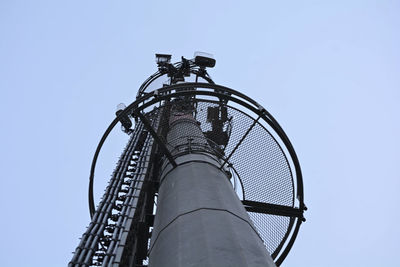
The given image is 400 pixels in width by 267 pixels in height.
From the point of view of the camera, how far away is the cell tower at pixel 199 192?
4.91 meters

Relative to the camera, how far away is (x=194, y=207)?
557cm

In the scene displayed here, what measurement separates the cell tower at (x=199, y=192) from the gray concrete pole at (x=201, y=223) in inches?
0.6

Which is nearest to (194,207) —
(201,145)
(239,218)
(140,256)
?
(239,218)

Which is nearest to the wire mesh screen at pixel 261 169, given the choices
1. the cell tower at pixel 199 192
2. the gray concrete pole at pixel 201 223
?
the cell tower at pixel 199 192

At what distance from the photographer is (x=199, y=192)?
6012 mm

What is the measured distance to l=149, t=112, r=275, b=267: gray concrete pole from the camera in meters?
4.42

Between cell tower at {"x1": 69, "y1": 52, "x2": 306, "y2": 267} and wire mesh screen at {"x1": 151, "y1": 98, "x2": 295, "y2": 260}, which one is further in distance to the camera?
wire mesh screen at {"x1": 151, "y1": 98, "x2": 295, "y2": 260}

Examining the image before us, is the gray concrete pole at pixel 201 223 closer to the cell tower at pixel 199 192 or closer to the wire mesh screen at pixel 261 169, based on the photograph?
the cell tower at pixel 199 192

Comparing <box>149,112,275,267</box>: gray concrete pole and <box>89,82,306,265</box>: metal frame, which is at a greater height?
Result: <box>89,82,306,265</box>: metal frame

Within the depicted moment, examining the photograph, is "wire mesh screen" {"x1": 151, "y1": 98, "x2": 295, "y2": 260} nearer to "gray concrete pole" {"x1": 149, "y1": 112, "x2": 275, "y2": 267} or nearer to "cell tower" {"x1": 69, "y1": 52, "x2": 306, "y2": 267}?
"cell tower" {"x1": 69, "y1": 52, "x2": 306, "y2": 267}

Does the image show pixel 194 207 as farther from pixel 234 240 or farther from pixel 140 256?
pixel 140 256

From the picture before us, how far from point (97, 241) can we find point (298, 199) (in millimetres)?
4229

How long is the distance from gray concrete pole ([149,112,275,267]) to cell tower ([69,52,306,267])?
0.02 m

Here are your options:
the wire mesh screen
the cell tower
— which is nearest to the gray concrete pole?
the cell tower
